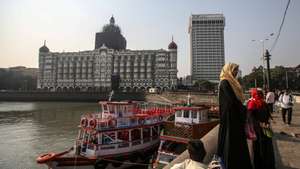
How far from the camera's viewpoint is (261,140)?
4.72m

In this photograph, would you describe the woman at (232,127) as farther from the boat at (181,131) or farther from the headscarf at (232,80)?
the boat at (181,131)

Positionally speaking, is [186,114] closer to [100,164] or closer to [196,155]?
[100,164]

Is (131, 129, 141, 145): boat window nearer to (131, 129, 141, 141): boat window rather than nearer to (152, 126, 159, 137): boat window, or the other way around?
(131, 129, 141, 141): boat window

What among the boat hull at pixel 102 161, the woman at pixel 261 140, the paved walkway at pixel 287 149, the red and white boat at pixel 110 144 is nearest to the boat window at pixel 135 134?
the red and white boat at pixel 110 144

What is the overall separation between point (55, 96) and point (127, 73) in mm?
33008

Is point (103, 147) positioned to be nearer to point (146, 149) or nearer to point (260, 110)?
point (146, 149)

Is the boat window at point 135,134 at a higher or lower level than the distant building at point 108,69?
lower

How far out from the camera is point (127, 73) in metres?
115

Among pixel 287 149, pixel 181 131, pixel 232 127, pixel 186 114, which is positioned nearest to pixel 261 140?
pixel 232 127

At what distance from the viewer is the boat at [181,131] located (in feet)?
40.4

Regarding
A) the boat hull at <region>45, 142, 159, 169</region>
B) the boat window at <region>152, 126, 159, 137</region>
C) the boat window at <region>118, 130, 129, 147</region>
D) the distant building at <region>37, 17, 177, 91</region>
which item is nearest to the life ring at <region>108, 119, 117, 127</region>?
the boat window at <region>118, 130, 129, 147</region>

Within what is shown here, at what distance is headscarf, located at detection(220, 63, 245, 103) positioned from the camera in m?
3.92

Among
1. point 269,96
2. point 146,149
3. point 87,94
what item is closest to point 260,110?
point 269,96

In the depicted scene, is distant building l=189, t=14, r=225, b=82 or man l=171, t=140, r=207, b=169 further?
distant building l=189, t=14, r=225, b=82
